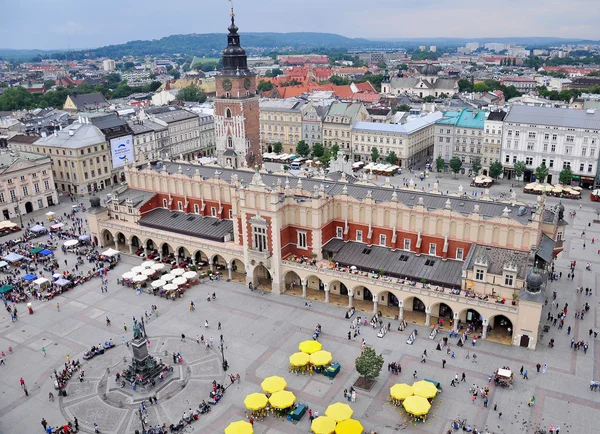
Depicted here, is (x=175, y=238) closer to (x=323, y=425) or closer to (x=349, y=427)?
(x=323, y=425)

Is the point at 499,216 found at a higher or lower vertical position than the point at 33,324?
higher

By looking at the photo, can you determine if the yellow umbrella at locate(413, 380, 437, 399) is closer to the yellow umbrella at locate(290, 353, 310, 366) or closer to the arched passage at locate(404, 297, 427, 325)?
the yellow umbrella at locate(290, 353, 310, 366)

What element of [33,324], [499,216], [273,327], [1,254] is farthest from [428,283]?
[1,254]

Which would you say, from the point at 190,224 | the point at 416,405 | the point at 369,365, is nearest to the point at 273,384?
the point at 369,365

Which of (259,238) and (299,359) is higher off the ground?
(259,238)

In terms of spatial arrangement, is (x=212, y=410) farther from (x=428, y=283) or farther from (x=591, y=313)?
(x=591, y=313)

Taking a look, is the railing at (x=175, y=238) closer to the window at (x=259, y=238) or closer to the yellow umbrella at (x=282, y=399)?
the window at (x=259, y=238)

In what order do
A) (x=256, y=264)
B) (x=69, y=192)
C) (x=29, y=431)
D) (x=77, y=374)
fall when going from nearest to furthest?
(x=29, y=431), (x=77, y=374), (x=256, y=264), (x=69, y=192)
